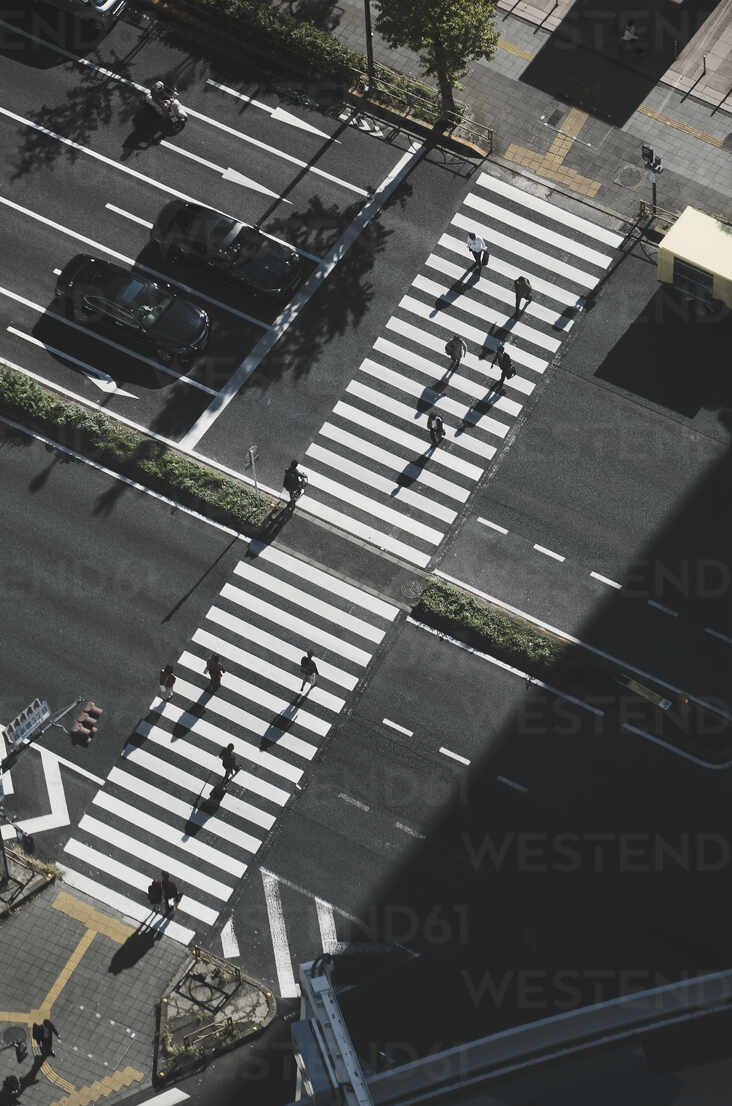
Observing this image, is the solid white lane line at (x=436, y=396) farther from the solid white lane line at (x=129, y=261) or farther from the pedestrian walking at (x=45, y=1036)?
the pedestrian walking at (x=45, y=1036)

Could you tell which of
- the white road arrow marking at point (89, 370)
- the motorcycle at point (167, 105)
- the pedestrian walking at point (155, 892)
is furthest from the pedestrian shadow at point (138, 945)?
the motorcycle at point (167, 105)

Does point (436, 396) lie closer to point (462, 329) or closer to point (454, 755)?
point (462, 329)

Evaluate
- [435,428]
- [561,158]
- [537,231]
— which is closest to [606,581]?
[435,428]

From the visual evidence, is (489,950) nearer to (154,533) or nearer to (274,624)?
(274,624)

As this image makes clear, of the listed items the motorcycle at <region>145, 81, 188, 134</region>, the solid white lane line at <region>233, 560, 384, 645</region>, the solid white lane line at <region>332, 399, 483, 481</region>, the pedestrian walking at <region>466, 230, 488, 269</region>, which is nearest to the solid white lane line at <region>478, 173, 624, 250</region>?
the pedestrian walking at <region>466, 230, 488, 269</region>

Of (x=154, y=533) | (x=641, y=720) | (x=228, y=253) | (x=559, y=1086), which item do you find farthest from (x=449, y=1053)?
(x=228, y=253)
